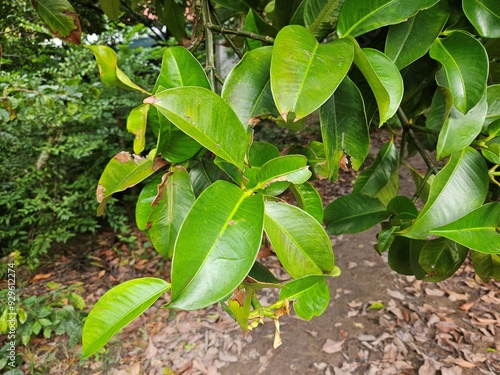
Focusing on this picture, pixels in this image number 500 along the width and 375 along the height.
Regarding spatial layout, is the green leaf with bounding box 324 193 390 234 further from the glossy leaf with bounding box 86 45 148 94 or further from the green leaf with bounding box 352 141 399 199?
the glossy leaf with bounding box 86 45 148 94

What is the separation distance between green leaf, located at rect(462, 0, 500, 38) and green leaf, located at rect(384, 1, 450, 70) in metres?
0.03

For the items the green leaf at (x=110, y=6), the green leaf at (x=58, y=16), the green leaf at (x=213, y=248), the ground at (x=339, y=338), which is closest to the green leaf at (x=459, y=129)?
the green leaf at (x=213, y=248)

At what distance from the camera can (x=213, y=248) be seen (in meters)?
0.33

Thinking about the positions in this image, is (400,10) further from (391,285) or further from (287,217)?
(391,285)

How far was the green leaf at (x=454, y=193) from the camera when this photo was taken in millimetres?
463

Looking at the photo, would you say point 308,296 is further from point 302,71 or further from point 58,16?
point 58,16

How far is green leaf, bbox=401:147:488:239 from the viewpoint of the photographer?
463mm

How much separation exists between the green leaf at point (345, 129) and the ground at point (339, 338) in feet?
4.62

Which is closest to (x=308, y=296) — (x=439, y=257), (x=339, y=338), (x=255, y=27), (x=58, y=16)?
(x=439, y=257)

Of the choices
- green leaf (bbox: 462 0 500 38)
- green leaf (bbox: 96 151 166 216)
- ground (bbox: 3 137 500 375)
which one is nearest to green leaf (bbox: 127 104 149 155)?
green leaf (bbox: 96 151 166 216)

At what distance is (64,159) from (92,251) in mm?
658

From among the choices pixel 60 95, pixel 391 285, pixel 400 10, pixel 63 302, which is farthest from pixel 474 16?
pixel 63 302

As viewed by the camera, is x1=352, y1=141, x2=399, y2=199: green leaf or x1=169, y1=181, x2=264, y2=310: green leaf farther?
x1=352, y1=141, x2=399, y2=199: green leaf

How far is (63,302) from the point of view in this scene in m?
1.89
